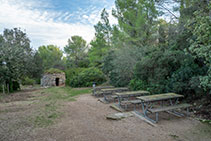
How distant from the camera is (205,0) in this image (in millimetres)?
4301

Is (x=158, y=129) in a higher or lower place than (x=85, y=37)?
lower

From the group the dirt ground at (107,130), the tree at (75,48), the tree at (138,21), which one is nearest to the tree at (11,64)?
the dirt ground at (107,130)

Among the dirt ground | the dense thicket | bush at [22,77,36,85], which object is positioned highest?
the dense thicket

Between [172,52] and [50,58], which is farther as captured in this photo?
[50,58]

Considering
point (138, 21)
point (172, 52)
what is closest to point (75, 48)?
point (138, 21)

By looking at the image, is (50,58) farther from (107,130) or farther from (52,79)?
(107,130)

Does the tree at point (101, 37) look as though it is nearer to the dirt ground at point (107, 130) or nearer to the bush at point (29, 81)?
the bush at point (29, 81)

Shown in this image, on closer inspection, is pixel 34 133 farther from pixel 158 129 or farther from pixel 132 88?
pixel 132 88

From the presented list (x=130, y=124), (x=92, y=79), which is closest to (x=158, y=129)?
(x=130, y=124)

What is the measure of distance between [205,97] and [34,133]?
6144 mm

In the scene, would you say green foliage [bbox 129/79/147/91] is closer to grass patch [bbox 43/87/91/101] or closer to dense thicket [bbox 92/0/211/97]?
dense thicket [bbox 92/0/211/97]

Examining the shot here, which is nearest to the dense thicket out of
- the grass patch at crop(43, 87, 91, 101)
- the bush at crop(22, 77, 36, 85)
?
the grass patch at crop(43, 87, 91, 101)

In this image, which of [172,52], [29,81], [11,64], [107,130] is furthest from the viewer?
[29,81]

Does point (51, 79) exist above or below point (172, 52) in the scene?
below
